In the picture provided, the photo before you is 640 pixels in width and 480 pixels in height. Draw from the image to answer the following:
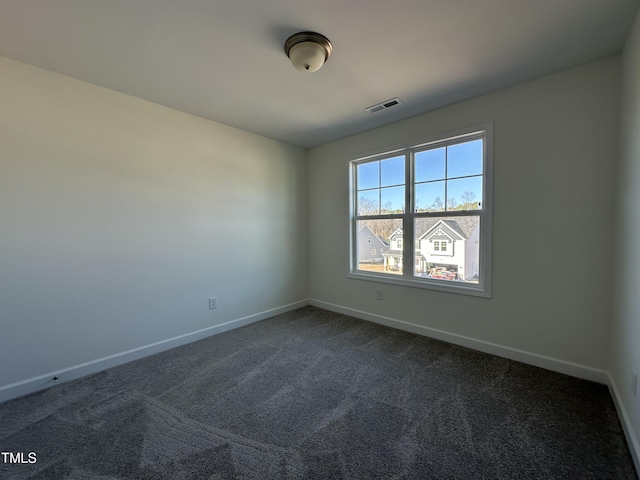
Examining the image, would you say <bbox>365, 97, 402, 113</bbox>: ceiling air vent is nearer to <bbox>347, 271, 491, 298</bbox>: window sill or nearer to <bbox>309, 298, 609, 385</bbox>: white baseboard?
<bbox>347, 271, 491, 298</bbox>: window sill

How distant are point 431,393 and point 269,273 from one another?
8.04 ft

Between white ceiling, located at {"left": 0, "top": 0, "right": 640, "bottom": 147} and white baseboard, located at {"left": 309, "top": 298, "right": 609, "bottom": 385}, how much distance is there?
7.90 feet

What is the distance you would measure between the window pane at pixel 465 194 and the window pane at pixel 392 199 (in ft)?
1.87

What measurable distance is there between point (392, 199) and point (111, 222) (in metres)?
3.00

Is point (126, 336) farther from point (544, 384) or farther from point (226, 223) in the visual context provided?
point (544, 384)

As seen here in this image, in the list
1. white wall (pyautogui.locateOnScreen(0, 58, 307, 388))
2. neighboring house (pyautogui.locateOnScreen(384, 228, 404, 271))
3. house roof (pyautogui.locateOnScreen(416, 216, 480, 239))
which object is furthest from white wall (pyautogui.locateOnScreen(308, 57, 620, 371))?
white wall (pyautogui.locateOnScreen(0, 58, 307, 388))

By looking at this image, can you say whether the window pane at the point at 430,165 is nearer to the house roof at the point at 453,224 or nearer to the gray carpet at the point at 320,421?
the house roof at the point at 453,224

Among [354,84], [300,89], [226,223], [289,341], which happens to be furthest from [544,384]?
[226,223]

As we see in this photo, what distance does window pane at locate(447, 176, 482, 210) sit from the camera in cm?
270

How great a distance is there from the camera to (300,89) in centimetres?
243

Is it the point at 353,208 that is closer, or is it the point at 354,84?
the point at 354,84

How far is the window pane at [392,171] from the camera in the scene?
10.8 ft

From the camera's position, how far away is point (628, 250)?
168 cm

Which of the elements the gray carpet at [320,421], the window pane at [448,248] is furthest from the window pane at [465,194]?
the gray carpet at [320,421]
